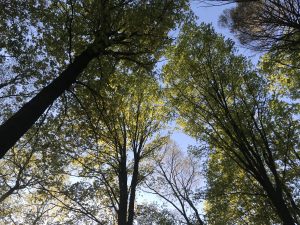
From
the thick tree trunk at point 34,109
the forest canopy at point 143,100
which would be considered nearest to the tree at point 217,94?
the forest canopy at point 143,100

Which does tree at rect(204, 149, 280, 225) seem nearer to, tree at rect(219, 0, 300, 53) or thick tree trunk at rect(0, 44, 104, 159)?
tree at rect(219, 0, 300, 53)

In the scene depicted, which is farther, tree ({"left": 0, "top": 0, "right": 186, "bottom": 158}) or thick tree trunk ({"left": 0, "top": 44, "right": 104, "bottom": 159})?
tree ({"left": 0, "top": 0, "right": 186, "bottom": 158})

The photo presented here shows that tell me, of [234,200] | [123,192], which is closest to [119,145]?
[123,192]

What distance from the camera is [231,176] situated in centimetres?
1769

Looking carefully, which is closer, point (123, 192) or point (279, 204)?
point (279, 204)

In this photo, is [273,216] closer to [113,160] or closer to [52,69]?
[113,160]

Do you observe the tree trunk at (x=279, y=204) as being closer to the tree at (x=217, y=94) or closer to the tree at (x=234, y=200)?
the tree at (x=217, y=94)

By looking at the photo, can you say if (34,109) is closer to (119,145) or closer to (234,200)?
(119,145)

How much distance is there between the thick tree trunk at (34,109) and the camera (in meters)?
6.01

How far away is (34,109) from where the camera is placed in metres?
6.71

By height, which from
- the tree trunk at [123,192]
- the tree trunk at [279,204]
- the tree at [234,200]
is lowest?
the tree trunk at [279,204]

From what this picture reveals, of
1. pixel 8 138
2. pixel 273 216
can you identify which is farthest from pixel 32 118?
pixel 273 216

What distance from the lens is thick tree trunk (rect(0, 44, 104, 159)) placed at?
19.7 ft

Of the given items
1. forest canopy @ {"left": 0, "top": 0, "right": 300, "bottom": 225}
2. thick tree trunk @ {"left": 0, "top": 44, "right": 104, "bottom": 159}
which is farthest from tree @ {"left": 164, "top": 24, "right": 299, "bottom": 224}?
thick tree trunk @ {"left": 0, "top": 44, "right": 104, "bottom": 159}
